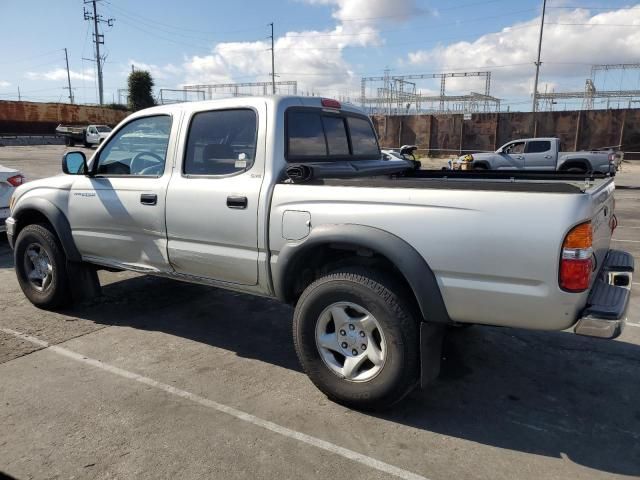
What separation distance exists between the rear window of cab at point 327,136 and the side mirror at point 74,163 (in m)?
2.20

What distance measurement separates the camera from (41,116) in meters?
42.2

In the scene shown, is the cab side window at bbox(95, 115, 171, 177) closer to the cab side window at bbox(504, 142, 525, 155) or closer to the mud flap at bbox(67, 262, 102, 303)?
the mud flap at bbox(67, 262, 102, 303)

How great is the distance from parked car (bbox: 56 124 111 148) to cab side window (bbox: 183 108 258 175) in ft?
110

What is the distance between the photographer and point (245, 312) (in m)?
5.15

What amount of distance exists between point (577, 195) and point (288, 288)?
186 centimetres

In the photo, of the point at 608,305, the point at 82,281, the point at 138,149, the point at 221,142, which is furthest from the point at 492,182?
the point at 82,281

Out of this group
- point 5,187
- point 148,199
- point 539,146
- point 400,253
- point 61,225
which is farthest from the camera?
point 539,146

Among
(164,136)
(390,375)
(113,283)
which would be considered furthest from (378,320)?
(113,283)

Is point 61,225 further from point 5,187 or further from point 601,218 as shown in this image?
point 601,218

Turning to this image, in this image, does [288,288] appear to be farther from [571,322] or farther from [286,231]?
[571,322]

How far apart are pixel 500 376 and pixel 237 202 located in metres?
2.32

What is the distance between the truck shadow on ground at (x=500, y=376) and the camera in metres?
2.98

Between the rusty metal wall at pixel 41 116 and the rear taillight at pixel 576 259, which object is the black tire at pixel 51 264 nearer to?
the rear taillight at pixel 576 259

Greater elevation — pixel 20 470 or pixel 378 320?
pixel 378 320
